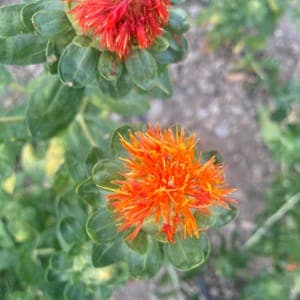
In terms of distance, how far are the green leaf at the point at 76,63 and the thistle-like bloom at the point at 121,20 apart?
0.07 metres

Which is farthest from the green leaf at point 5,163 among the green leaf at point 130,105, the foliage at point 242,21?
the foliage at point 242,21

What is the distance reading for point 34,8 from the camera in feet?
4.10

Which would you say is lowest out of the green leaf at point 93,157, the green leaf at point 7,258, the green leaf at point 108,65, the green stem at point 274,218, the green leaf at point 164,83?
the green stem at point 274,218

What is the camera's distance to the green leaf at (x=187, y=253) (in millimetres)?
1222

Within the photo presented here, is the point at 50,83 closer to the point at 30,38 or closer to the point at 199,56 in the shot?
the point at 30,38

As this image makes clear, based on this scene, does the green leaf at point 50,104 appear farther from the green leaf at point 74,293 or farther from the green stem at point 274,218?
the green stem at point 274,218

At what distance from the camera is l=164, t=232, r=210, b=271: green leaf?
48.1 inches

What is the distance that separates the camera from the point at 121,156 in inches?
49.6

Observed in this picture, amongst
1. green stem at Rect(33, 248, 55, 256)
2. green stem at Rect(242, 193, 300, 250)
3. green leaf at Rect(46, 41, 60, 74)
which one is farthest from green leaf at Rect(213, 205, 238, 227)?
green stem at Rect(242, 193, 300, 250)

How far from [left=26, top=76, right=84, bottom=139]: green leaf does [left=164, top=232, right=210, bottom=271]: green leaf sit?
1.59 ft

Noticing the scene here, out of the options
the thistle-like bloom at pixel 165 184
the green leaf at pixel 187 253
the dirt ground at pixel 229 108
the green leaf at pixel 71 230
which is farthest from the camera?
the dirt ground at pixel 229 108

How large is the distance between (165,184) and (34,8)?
45 centimetres

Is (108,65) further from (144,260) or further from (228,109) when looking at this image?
(228,109)

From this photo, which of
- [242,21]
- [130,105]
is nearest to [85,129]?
[130,105]
